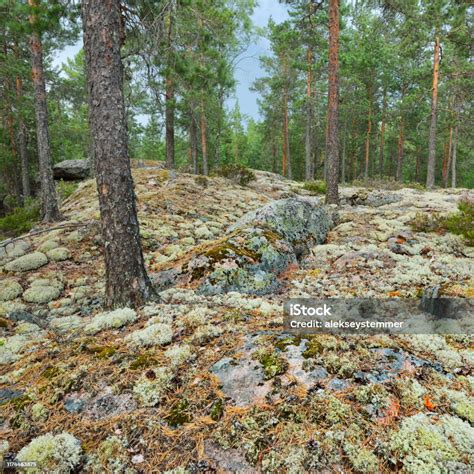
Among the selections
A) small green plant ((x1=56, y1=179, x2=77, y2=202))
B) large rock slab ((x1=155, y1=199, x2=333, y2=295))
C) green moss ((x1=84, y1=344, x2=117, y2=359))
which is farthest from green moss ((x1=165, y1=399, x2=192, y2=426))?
small green plant ((x1=56, y1=179, x2=77, y2=202))

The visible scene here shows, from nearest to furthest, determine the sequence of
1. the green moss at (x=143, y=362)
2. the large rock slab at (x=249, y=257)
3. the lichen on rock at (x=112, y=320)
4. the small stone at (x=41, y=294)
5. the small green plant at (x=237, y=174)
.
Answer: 1. the green moss at (x=143, y=362)
2. the lichen on rock at (x=112, y=320)
3. the large rock slab at (x=249, y=257)
4. the small stone at (x=41, y=294)
5. the small green plant at (x=237, y=174)

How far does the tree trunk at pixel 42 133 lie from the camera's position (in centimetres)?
852

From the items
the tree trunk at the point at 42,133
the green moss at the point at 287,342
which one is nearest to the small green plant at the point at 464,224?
the green moss at the point at 287,342

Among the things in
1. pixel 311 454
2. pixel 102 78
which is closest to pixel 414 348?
pixel 311 454

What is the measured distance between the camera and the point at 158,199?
9.44 metres

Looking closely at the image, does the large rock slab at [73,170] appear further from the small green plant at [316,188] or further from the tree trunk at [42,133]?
the small green plant at [316,188]

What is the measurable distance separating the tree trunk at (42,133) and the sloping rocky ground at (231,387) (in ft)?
15.6

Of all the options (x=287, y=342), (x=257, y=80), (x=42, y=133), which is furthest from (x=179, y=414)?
(x=257, y=80)

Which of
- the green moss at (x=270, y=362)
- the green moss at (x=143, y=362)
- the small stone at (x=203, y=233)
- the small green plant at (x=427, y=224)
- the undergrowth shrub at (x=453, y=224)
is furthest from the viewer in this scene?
the small stone at (x=203, y=233)

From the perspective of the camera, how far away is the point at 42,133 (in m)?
8.58

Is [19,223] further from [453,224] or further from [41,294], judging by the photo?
[453,224]

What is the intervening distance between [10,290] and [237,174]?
11.4m

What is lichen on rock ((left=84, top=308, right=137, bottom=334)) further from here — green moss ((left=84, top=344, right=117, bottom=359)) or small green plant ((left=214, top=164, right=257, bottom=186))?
small green plant ((left=214, top=164, right=257, bottom=186))

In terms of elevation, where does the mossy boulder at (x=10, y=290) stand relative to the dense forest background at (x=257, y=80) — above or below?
below
